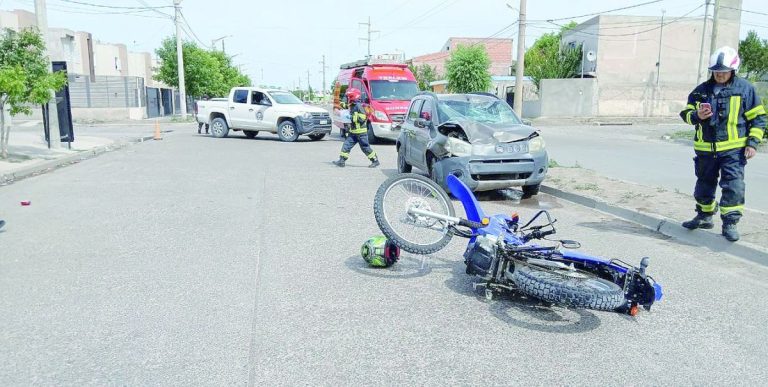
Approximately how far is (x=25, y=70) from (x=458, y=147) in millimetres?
10336

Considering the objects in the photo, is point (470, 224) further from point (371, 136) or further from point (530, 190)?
point (371, 136)

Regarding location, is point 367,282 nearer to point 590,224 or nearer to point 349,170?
point 590,224

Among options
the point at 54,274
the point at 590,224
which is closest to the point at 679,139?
the point at 590,224

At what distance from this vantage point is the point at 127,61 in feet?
209

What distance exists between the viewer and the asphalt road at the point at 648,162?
427 inches

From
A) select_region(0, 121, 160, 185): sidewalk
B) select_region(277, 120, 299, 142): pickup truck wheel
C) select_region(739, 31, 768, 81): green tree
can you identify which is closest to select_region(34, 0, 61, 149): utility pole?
select_region(0, 121, 160, 185): sidewalk

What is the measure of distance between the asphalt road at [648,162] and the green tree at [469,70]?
24.8 meters

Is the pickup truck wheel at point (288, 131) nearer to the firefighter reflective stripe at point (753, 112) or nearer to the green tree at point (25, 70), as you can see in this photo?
the green tree at point (25, 70)

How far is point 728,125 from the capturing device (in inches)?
245

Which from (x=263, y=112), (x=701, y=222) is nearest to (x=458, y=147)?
(x=701, y=222)

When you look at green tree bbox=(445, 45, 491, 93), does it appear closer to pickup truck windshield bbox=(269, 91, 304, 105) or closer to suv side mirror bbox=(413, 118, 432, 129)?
pickup truck windshield bbox=(269, 91, 304, 105)

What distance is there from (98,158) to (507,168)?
39.2ft

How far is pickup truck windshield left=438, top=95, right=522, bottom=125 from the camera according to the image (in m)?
10.1

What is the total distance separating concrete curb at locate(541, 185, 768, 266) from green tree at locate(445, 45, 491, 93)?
3844 cm
